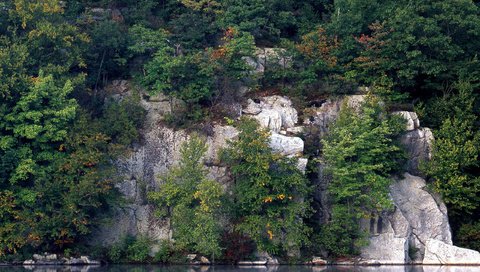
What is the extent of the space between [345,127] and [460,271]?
8242mm

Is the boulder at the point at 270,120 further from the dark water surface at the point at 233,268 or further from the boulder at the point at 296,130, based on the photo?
the dark water surface at the point at 233,268

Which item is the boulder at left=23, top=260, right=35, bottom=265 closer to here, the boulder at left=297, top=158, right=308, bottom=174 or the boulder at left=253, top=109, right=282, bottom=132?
the boulder at left=253, top=109, right=282, bottom=132

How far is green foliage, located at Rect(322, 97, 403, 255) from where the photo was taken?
39.2 m

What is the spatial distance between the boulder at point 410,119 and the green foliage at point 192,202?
9.23 m

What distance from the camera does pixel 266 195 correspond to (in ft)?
126

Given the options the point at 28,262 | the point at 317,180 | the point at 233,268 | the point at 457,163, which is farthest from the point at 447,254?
the point at 28,262

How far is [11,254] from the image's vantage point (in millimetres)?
37812

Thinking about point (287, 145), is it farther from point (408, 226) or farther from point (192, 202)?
point (408, 226)

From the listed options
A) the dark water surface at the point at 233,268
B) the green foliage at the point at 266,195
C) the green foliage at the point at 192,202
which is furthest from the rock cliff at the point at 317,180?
the dark water surface at the point at 233,268

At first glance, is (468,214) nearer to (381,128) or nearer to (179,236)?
(381,128)

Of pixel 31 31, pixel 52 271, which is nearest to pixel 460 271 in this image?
pixel 52 271

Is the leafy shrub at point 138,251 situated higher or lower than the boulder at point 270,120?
lower

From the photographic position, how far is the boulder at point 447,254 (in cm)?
3866

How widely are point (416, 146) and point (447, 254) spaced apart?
5637 mm
